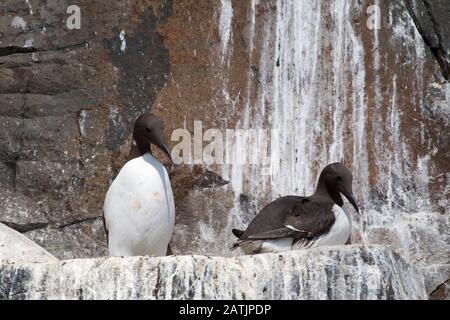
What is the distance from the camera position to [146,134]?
384 inches

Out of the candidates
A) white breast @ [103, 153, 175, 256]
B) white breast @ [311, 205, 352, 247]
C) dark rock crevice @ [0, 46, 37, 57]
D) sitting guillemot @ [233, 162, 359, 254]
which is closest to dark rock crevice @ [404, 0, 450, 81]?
sitting guillemot @ [233, 162, 359, 254]

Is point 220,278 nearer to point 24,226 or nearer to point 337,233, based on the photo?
point 337,233

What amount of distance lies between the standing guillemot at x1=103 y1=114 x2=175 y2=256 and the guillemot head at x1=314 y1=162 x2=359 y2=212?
1.10 metres

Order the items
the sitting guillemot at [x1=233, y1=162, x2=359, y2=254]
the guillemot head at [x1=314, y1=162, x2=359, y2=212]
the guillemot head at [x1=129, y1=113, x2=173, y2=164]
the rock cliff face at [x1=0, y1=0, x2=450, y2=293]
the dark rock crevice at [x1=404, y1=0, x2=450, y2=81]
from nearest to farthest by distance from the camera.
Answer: the sitting guillemot at [x1=233, y1=162, x2=359, y2=254], the guillemot head at [x1=129, y1=113, x2=173, y2=164], the guillemot head at [x1=314, y1=162, x2=359, y2=212], the rock cliff face at [x1=0, y1=0, x2=450, y2=293], the dark rock crevice at [x1=404, y1=0, x2=450, y2=81]

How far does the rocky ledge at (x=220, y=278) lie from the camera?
8070mm

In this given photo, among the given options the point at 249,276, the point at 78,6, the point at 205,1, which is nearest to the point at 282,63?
the point at 205,1

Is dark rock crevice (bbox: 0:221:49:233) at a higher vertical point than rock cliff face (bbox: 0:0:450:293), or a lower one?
lower

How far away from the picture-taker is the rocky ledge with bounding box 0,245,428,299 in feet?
26.5

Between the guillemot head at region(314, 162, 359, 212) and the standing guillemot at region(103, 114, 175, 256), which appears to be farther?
the guillemot head at region(314, 162, 359, 212)

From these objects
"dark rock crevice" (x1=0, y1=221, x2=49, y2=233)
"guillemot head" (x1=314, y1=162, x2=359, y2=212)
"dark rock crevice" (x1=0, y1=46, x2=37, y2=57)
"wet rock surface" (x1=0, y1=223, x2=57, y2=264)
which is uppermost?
"dark rock crevice" (x1=0, y1=46, x2=37, y2=57)

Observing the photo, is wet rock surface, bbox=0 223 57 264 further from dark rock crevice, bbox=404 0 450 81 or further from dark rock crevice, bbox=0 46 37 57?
dark rock crevice, bbox=404 0 450 81

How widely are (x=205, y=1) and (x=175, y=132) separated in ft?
3.57

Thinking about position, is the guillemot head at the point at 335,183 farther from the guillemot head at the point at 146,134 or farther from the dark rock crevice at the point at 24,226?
the dark rock crevice at the point at 24,226
